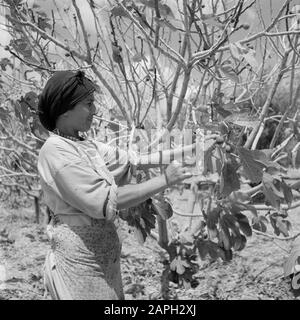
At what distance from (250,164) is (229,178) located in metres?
0.11

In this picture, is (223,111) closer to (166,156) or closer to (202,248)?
(166,156)

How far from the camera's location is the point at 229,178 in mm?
1676

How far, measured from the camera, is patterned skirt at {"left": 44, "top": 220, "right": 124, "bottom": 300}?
1645 mm

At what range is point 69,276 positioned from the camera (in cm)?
166

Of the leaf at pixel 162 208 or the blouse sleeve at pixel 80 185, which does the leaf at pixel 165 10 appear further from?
the leaf at pixel 162 208

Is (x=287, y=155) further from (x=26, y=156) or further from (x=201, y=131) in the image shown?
(x=26, y=156)

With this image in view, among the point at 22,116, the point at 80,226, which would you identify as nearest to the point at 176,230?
the point at 22,116

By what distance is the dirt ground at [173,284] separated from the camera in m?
3.80

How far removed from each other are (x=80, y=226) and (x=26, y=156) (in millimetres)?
4012

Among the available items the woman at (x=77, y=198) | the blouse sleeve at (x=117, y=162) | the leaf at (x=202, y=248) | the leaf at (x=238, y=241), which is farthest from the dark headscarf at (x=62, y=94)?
the leaf at (x=202, y=248)

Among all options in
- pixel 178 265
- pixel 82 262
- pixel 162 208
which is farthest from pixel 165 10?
pixel 178 265

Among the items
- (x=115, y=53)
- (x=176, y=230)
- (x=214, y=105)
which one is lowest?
(x=176, y=230)

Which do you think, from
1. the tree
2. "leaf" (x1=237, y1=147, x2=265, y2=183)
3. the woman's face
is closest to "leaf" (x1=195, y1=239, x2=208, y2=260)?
the tree

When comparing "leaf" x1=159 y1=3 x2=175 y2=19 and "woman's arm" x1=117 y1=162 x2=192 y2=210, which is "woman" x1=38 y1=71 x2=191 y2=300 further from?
"leaf" x1=159 y1=3 x2=175 y2=19
